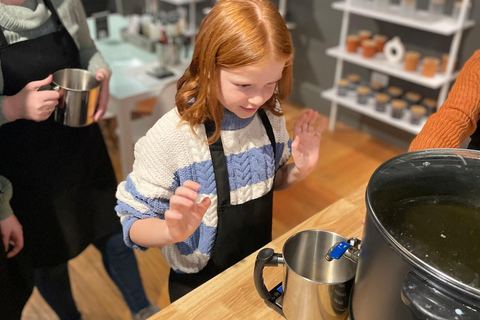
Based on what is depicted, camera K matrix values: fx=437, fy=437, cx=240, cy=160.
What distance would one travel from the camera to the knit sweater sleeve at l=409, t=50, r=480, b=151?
948mm

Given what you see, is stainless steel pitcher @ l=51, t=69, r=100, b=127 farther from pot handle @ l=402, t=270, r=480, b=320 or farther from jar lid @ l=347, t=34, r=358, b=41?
jar lid @ l=347, t=34, r=358, b=41

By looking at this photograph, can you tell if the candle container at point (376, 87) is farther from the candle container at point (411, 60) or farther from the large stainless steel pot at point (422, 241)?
the large stainless steel pot at point (422, 241)

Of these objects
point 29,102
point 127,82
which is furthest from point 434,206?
point 127,82

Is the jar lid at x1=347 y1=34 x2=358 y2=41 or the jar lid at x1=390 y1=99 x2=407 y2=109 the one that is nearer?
the jar lid at x1=390 y1=99 x2=407 y2=109

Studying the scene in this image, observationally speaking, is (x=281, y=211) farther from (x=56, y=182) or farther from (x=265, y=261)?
(x=56, y=182)

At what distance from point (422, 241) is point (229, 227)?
0.46 meters

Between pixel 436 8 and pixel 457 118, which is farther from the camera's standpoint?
pixel 436 8

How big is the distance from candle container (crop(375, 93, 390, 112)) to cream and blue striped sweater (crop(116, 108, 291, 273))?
6.91 ft

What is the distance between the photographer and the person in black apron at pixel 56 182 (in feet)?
4.11

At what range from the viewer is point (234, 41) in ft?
2.53

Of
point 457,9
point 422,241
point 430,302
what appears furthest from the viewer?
point 457,9

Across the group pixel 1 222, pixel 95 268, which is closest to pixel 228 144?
pixel 1 222

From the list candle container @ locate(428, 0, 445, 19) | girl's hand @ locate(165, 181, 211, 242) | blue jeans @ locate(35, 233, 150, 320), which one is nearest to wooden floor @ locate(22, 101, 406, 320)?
blue jeans @ locate(35, 233, 150, 320)

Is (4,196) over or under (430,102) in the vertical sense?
over
